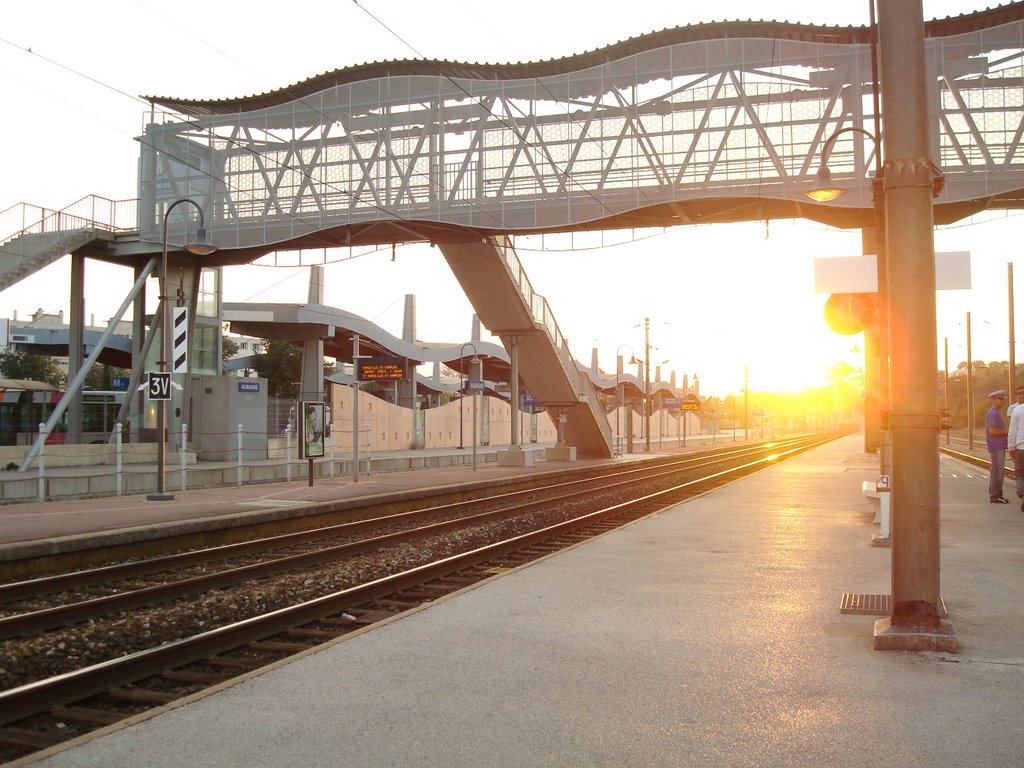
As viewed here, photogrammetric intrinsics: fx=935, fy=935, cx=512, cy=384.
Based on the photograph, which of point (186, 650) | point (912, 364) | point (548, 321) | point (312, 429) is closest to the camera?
point (912, 364)

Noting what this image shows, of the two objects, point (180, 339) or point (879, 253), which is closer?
point (879, 253)

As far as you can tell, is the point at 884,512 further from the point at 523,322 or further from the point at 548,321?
the point at 548,321

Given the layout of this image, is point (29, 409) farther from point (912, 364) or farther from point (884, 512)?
point (912, 364)

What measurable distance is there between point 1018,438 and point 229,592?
1235 cm

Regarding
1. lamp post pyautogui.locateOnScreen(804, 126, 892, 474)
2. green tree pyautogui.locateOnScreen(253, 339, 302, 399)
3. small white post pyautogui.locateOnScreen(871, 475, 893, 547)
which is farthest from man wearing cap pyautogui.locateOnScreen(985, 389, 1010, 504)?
green tree pyautogui.locateOnScreen(253, 339, 302, 399)

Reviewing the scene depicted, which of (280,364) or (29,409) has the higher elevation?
(280,364)

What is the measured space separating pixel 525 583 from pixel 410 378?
5673 cm

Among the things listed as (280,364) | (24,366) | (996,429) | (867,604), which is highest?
(280,364)

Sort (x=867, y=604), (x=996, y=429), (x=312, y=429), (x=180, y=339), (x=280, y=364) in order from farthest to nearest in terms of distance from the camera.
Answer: (x=280, y=364) → (x=312, y=429) → (x=180, y=339) → (x=996, y=429) → (x=867, y=604)

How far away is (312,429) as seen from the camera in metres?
21.5

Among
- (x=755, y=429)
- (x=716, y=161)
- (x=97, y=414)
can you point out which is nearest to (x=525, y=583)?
(x=716, y=161)

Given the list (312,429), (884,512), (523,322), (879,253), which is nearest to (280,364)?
(523,322)

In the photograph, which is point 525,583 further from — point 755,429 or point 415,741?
point 755,429

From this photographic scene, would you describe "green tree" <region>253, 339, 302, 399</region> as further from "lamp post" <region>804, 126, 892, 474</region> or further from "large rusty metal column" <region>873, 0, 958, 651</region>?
"large rusty metal column" <region>873, 0, 958, 651</region>
